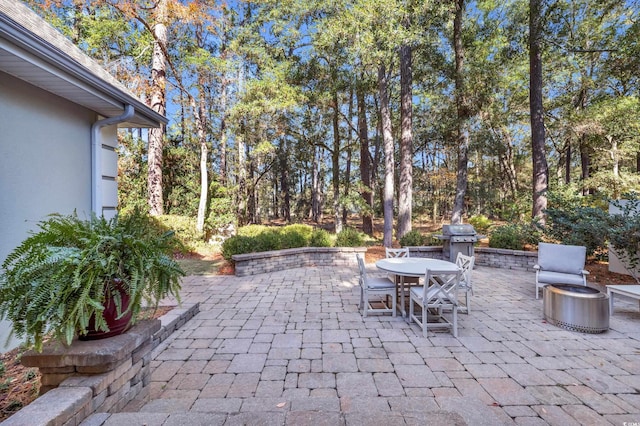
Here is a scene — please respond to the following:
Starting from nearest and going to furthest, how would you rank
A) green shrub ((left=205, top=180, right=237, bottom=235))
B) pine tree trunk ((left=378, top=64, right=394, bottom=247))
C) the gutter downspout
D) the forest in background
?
the gutter downspout → the forest in background → pine tree trunk ((left=378, top=64, right=394, bottom=247)) → green shrub ((left=205, top=180, right=237, bottom=235))

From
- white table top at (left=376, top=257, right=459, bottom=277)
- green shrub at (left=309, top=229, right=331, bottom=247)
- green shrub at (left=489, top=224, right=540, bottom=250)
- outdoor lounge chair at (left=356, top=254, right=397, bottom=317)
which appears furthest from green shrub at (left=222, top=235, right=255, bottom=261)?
green shrub at (left=489, top=224, right=540, bottom=250)

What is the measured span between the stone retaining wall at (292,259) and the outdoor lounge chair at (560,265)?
11.8 feet

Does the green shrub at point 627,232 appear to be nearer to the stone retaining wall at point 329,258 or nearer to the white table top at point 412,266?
the stone retaining wall at point 329,258

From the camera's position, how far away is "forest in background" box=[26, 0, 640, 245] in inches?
296

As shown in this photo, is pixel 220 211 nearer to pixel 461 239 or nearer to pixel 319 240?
pixel 319 240

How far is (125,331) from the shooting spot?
1777 millimetres

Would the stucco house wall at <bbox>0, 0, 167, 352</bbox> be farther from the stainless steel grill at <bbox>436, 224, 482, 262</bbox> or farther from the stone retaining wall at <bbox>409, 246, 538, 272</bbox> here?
the stone retaining wall at <bbox>409, 246, 538, 272</bbox>

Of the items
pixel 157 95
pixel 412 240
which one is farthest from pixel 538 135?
pixel 157 95

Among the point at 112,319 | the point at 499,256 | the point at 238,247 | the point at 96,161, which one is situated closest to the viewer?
the point at 112,319

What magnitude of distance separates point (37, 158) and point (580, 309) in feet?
20.1

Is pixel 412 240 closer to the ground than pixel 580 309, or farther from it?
farther from it

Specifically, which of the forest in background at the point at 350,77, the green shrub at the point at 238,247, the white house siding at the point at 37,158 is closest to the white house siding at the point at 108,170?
the white house siding at the point at 37,158

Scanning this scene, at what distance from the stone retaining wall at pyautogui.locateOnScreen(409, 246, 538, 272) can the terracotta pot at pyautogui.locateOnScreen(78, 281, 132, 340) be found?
6.18m

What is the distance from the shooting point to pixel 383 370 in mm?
2414
